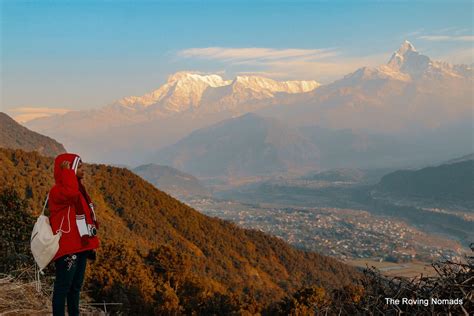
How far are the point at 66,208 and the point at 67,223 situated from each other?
0.57ft

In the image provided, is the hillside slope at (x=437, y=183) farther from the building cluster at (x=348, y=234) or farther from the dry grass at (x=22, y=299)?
the dry grass at (x=22, y=299)

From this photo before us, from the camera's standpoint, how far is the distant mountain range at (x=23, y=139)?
88756 millimetres

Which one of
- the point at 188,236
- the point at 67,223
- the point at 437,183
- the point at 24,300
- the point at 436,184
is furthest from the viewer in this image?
the point at 437,183

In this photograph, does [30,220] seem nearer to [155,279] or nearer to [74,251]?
[155,279]

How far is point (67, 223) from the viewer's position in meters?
5.23

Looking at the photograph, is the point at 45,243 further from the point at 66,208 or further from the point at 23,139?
the point at 23,139

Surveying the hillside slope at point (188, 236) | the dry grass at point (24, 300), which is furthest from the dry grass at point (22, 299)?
the hillside slope at point (188, 236)

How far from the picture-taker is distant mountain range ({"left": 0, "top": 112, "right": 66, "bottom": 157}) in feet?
291

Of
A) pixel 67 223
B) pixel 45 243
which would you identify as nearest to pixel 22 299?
pixel 45 243

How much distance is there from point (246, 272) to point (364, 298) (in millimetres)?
40187

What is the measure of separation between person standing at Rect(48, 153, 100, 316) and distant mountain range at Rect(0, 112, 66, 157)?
288 ft

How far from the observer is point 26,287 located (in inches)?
266

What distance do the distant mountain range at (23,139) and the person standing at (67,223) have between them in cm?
8772

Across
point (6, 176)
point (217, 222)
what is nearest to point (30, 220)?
point (6, 176)
